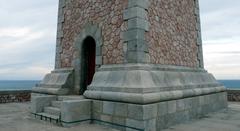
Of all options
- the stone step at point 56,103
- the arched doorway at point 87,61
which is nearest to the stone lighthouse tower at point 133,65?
the arched doorway at point 87,61

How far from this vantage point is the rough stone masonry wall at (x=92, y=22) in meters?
6.05

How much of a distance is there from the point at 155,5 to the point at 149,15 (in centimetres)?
55

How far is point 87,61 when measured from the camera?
753 cm

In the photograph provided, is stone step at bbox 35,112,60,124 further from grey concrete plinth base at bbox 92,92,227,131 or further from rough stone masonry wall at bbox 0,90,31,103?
rough stone masonry wall at bbox 0,90,31,103

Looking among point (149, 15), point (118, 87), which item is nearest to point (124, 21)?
point (149, 15)

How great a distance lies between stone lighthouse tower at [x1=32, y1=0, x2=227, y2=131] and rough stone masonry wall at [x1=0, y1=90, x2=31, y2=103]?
3397mm

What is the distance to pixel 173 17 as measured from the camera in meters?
7.19

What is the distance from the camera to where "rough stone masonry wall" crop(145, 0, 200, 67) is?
6132 mm

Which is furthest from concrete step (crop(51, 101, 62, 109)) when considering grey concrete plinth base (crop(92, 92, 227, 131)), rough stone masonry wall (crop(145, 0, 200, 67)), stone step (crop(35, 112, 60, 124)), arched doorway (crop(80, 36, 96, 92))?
rough stone masonry wall (crop(145, 0, 200, 67))

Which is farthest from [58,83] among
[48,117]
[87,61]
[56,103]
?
[48,117]

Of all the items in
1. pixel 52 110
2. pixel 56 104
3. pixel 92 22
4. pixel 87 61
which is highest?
pixel 92 22

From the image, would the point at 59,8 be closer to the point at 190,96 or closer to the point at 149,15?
the point at 149,15

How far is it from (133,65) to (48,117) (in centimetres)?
269

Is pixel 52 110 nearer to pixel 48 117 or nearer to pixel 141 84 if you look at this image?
pixel 48 117
